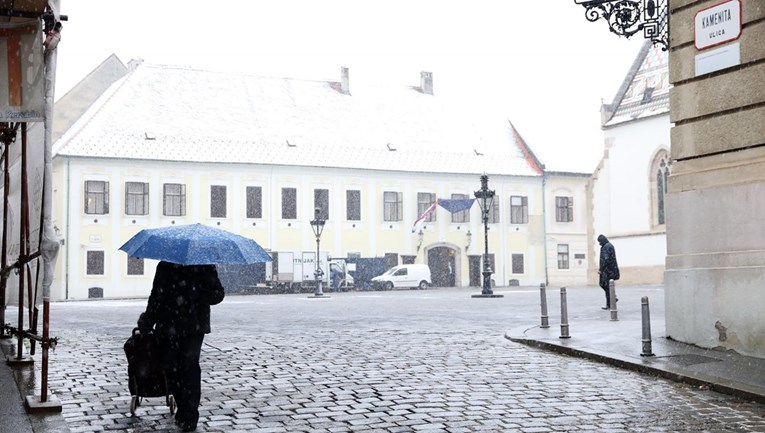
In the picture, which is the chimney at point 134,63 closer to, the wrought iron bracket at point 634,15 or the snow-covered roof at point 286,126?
the snow-covered roof at point 286,126

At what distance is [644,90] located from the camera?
49.9m

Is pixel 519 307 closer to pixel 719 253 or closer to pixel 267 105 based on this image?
pixel 719 253

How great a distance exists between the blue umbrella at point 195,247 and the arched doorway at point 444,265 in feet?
159

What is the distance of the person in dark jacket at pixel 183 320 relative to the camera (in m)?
7.67

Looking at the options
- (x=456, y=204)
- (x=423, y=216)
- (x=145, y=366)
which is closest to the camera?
(x=145, y=366)

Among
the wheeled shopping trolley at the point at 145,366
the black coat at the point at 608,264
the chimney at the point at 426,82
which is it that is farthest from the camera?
the chimney at the point at 426,82

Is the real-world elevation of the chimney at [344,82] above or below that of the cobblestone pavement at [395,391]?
above

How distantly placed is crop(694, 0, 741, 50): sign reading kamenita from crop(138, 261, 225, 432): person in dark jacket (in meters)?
8.08

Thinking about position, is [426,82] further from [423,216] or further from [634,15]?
[634,15]

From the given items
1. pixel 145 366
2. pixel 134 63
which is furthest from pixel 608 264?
pixel 134 63

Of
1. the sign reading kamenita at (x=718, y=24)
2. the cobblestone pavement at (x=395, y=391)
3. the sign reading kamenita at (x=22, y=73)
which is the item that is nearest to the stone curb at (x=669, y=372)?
the cobblestone pavement at (x=395, y=391)

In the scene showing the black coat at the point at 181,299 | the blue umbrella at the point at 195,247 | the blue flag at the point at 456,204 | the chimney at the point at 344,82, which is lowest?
the black coat at the point at 181,299

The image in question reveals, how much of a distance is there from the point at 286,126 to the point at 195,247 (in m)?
48.4

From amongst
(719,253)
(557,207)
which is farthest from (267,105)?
(719,253)
